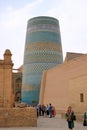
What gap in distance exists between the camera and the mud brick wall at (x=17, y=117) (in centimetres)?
1336

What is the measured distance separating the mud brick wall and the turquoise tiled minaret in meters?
24.1

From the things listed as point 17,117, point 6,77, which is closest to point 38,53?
point 6,77

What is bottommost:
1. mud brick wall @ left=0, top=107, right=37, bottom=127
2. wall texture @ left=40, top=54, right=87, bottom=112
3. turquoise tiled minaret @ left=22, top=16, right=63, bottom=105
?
mud brick wall @ left=0, top=107, right=37, bottom=127

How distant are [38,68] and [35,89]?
2.56m

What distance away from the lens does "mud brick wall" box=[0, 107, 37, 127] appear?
13355mm

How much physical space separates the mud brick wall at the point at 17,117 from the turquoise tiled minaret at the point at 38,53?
79.0 ft

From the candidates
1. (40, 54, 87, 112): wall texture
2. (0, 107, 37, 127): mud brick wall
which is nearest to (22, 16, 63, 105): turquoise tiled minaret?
→ (40, 54, 87, 112): wall texture

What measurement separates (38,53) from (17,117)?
24813 mm

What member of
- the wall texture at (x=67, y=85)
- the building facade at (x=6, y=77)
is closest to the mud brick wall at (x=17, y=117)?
the building facade at (x=6, y=77)

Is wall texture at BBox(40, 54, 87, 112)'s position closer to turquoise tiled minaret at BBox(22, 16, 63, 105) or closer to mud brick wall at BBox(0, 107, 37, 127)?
turquoise tiled minaret at BBox(22, 16, 63, 105)

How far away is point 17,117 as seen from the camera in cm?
A: 1343

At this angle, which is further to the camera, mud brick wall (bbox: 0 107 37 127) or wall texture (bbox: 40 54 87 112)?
wall texture (bbox: 40 54 87 112)

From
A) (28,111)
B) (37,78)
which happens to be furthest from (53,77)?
(28,111)

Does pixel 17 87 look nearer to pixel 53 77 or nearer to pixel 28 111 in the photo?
pixel 53 77
